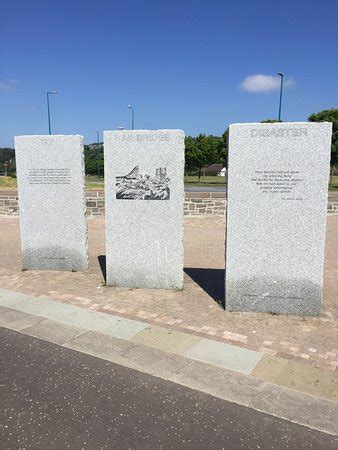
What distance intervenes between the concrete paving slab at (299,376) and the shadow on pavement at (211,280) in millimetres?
1840

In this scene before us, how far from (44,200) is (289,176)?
15.9 feet

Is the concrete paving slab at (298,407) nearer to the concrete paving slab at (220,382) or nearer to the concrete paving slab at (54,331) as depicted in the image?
the concrete paving slab at (220,382)

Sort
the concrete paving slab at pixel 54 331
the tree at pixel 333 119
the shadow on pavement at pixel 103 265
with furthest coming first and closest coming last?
the tree at pixel 333 119 < the shadow on pavement at pixel 103 265 < the concrete paving slab at pixel 54 331

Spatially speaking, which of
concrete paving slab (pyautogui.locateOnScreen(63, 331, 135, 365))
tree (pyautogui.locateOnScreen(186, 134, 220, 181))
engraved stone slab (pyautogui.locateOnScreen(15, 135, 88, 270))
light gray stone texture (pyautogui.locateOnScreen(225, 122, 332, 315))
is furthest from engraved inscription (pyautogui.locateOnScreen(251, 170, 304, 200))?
tree (pyautogui.locateOnScreen(186, 134, 220, 181))

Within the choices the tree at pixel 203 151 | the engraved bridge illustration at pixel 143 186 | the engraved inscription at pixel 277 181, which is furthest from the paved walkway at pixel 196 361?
the tree at pixel 203 151

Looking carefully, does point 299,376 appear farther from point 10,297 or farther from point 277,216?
point 10,297

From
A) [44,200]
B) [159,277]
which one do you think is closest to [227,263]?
[159,277]

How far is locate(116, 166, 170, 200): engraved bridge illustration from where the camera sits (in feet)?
21.2

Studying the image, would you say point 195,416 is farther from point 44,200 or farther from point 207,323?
point 44,200

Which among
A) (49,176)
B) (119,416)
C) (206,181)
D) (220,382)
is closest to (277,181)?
(220,382)

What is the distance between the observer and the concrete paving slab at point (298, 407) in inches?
133

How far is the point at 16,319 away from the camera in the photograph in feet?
18.4

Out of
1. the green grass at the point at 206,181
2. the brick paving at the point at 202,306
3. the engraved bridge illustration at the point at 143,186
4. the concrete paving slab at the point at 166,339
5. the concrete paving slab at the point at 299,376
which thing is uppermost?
the engraved bridge illustration at the point at 143,186

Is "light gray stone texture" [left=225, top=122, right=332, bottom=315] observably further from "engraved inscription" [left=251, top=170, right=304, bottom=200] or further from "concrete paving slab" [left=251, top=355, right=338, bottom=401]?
"concrete paving slab" [left=251, top=355, right=338, bottom=401]
